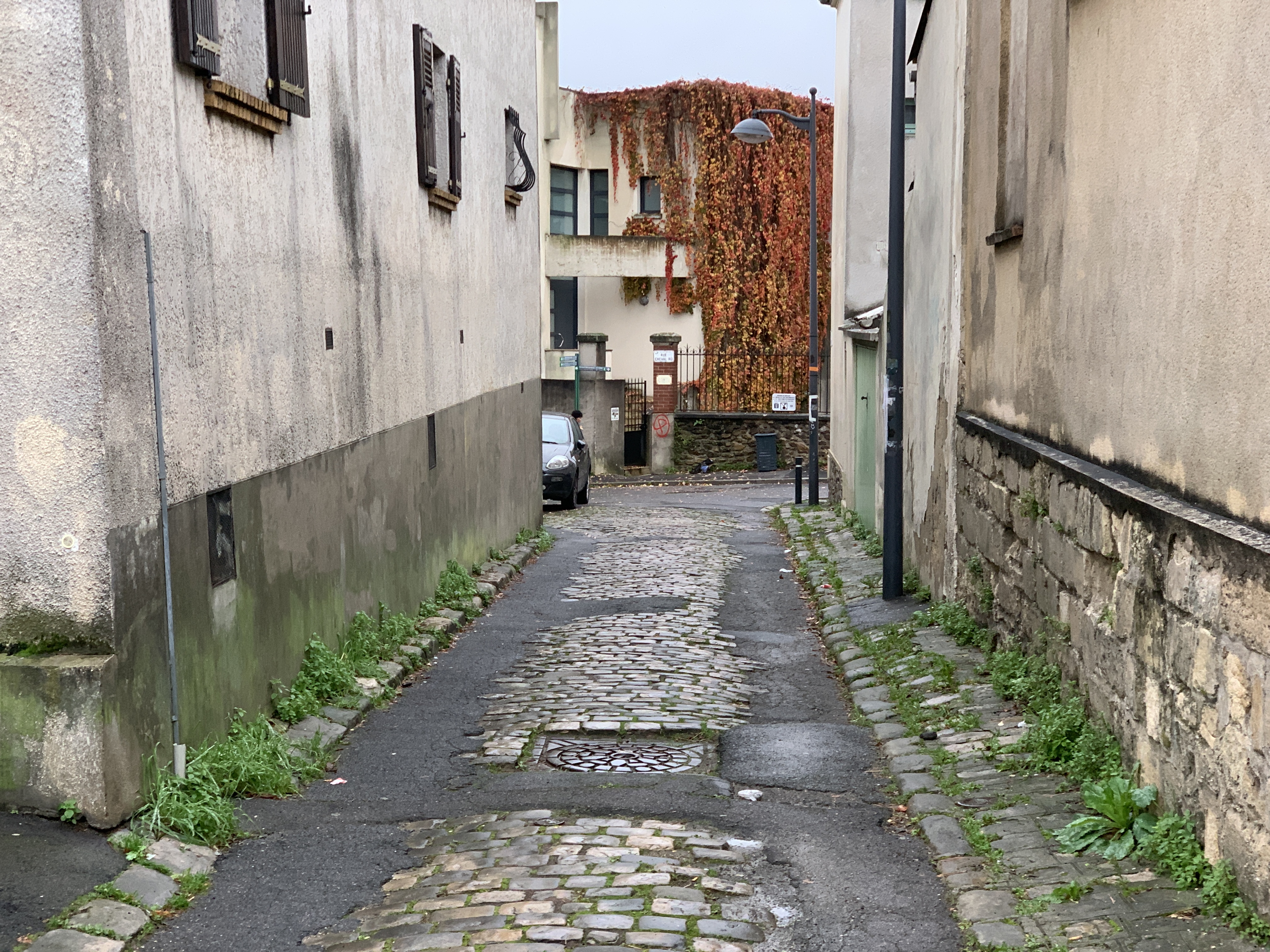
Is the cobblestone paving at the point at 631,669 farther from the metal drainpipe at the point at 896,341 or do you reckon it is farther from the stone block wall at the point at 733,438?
the stone block wall at the point at 733,438

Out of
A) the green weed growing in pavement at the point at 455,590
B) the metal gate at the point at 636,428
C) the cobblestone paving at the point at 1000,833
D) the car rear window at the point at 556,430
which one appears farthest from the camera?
the metal gate at the point at 636,428

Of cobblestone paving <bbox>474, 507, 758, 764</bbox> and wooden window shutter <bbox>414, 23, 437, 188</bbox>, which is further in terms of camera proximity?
wooden window shutter <bbox>414, 23, 437, 188</bbox>

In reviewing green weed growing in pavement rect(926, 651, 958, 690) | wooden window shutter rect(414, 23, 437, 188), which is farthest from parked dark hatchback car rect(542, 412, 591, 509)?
green weed growing in pavement rect(926, 651, 958, 690)

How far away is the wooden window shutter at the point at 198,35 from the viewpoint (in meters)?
6.08

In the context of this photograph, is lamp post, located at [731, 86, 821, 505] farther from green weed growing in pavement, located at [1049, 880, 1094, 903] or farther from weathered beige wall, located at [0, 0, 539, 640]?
green weed growing in pavement, located at [1049, 880, 1094, 903]

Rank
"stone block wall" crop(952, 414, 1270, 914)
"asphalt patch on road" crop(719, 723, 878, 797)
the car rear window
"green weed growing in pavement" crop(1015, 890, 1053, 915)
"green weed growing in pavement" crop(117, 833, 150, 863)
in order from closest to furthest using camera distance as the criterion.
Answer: "stone block wall" crop(952, 414, 1270, 914) → "green weed growing in pavement" crop(1015, 890, 1053, 915) → "green weed growing in pavement" crop(117, 833, 150, 863) → "asphalt patch on road" crop(719, 723, 878, 797) → the car rear window

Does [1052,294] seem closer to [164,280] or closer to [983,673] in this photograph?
[983,673]

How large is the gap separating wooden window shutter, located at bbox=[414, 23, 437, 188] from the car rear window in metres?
12.0

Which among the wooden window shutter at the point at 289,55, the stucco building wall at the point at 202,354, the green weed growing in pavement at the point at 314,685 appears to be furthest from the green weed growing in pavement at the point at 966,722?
the wooden window shutter at the point at 289,55

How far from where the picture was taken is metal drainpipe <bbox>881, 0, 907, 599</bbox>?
38.0 feet

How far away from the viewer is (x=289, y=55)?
762 cm

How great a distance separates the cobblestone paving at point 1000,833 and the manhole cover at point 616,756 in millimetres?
1100

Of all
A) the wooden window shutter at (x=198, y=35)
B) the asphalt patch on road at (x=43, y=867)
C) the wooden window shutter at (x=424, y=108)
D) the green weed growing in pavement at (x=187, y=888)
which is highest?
the wooden window shutter at (x=424, y=108)

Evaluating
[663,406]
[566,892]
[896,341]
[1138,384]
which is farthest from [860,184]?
[566,892]
